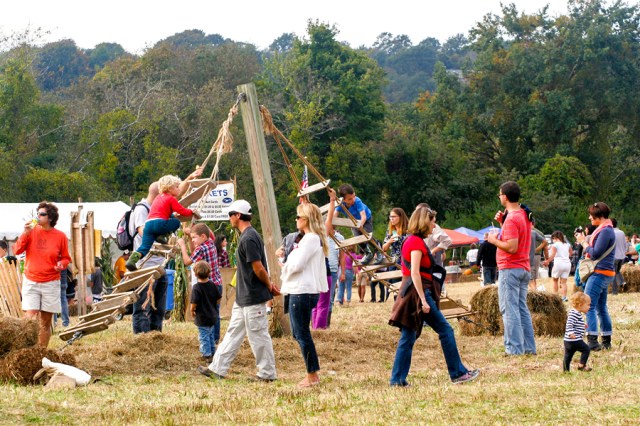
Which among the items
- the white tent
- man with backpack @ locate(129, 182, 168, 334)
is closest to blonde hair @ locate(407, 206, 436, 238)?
man with backpack @ locate(129, 182, 168, 334)

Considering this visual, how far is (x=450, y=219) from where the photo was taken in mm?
49469

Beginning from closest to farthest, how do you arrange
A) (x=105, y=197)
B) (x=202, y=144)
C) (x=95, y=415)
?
(x=95, y=415)
(x=105, y=197)
(x=202, y=144)

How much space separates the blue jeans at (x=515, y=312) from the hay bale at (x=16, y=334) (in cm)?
481

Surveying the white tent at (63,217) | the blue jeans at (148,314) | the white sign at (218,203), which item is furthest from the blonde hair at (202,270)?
the white tent at (63,217)

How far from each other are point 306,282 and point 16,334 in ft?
9.60

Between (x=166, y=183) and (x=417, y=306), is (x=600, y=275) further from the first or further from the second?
(x=166, y=183)

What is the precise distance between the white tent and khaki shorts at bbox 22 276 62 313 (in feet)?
34.9

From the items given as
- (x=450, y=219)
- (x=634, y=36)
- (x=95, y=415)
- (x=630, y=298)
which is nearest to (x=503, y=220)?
(x=95, y=415)

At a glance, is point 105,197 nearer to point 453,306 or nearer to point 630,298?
point 630,298

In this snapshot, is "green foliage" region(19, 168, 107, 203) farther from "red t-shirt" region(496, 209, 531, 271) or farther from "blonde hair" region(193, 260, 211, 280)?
"red t-shirt" region(496, 209, 531, 271)

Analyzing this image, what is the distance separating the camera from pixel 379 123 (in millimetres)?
52531

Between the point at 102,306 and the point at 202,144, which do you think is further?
the point at 202,144

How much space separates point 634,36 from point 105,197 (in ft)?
117

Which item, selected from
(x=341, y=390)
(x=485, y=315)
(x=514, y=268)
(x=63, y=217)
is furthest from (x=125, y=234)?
(x=63, y=217)
